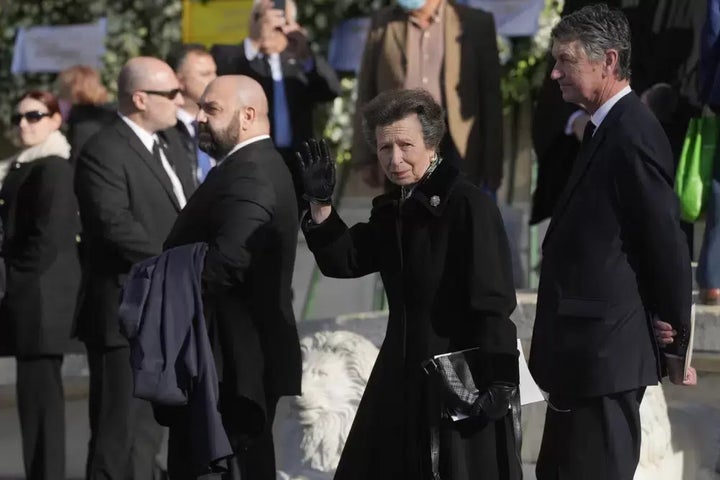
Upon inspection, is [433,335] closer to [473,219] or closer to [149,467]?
[473,219]

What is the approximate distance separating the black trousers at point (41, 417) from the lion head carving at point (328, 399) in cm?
151

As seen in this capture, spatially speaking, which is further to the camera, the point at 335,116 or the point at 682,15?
the point at 335,116

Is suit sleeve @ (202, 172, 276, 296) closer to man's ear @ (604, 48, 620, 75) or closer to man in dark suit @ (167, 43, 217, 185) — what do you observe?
man's ear @ (604, 48, 620, 75)

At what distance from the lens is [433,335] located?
436 centimetres

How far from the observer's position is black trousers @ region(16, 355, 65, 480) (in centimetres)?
674

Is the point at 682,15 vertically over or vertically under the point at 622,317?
over

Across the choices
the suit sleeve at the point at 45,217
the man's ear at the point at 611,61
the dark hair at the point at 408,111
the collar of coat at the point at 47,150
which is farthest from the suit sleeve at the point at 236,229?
the collar of coat at the point at 47,150

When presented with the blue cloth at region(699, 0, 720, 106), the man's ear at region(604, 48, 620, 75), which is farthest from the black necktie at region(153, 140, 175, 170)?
the man's ear at region(604, 48, 620, 75)

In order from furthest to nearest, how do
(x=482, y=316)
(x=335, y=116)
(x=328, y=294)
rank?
1. (x=335, y=116)
2. (x=328, y=294)
3. (x=482, y=316)

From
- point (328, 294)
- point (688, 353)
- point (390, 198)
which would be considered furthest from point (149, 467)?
point (328, 294)

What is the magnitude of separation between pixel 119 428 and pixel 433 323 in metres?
2.27

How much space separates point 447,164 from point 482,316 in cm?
47

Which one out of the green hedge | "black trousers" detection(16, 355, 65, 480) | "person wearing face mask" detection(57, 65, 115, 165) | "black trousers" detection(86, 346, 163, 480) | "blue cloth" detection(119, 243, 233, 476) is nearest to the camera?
"blue cloth" detection(119, 243, 233, 476)

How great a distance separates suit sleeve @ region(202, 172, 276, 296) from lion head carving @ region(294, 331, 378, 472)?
75 cm
